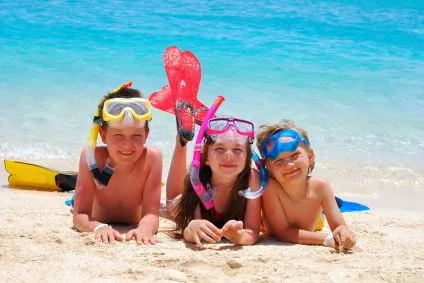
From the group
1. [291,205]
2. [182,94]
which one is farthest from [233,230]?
[182,94]

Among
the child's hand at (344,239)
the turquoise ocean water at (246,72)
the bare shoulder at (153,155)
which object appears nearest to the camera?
the child's hand at (344,239)

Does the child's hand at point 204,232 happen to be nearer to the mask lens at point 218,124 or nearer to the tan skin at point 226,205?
the tan skin at point 226,205

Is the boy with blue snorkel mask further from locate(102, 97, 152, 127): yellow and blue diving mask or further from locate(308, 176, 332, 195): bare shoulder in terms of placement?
locate(102, 97, 152, 127): yellow and blue diving mask

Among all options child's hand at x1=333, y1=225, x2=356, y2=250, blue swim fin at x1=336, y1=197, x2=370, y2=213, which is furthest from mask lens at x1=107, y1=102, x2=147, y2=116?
blue swim fin at x1=336, y1=197, x2=370, y2=213

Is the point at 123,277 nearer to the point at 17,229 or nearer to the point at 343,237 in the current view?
the point at 17,229

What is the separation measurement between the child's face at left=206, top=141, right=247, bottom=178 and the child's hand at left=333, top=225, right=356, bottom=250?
66cm

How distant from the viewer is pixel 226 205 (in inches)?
161

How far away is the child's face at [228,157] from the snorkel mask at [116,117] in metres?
0.47

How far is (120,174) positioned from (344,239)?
1.41 meters

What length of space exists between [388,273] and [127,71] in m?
8.00

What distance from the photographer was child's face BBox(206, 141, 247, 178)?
392 cm

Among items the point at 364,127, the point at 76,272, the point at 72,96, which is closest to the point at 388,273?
the point at 76,272

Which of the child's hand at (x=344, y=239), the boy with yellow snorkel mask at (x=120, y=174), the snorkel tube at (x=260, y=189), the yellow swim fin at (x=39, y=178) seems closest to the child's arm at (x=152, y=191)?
the boy with yellow snorkel mask at (x=120, y=174)

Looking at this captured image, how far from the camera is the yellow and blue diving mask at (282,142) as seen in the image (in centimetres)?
395
